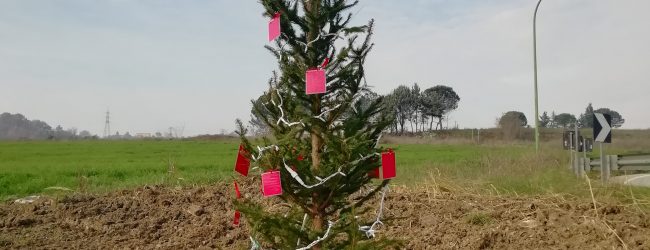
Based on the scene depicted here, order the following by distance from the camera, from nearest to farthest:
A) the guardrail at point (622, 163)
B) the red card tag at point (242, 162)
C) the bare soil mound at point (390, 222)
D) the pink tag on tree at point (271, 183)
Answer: the pink tag on tree at point (271, 183) → the red card tag at point (242, 162) → the bare soil mound at point (390, 222) → the guardrail at point (622, 163)

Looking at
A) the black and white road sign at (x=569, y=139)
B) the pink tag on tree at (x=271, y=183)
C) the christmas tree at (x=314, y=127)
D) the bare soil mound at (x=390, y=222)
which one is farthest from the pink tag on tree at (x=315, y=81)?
the black and white road sign at (x=569, y=139)

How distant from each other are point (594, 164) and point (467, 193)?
7181mm

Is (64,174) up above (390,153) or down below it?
below

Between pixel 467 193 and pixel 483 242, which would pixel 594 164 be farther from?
pixel 483 242

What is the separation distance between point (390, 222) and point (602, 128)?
10.2 m

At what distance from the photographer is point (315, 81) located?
9.14 ft

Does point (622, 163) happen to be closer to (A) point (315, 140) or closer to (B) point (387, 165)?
(B) point (387, 165)

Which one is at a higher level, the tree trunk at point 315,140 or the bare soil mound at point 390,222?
the tree trunk at point 315,140

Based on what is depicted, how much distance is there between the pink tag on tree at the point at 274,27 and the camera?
288 centimetres

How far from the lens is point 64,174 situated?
16.8 metres

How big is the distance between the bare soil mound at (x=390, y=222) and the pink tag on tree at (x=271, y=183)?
0.89m

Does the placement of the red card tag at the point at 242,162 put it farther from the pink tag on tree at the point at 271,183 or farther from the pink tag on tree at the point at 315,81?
the pink tag on tree at the point at 315,81

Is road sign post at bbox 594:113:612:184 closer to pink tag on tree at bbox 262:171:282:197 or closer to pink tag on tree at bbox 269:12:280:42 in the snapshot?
pink tag on tree at bbox 269:12:280:42

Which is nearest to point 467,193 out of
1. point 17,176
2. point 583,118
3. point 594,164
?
point 594,164
